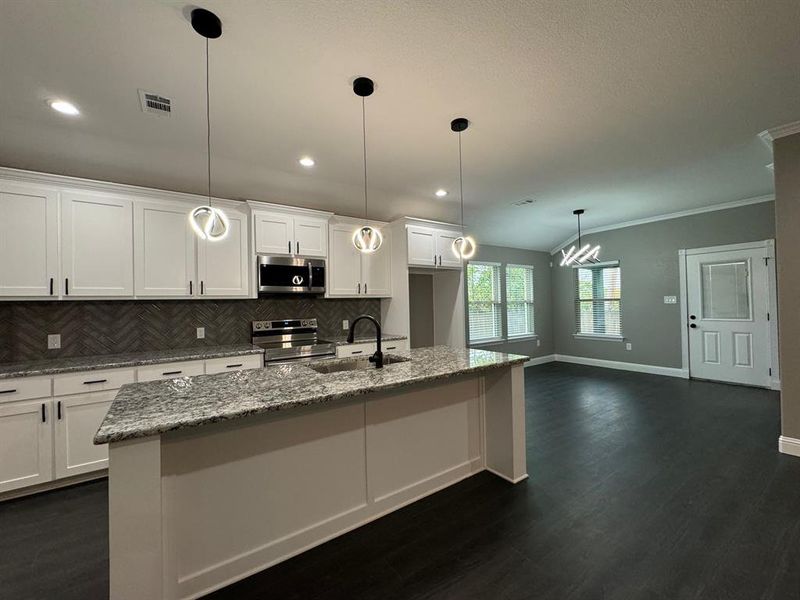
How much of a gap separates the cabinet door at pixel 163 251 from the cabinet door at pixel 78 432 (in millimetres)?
972

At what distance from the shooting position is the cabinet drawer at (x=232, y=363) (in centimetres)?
310

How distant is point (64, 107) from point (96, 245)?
4.07ft

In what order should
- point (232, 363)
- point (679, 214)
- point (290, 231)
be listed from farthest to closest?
point (679, 214)
point (290, 231)
point (232, 363)

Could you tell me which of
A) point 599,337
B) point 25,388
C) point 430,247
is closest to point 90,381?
point 25,388

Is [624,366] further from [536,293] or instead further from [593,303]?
[536,293]

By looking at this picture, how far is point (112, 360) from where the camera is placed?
2824 mm

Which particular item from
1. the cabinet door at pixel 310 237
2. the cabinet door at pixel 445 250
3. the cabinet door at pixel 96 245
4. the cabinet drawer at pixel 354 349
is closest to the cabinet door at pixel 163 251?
the cabinet door at pixel 96 245

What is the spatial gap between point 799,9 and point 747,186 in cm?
364

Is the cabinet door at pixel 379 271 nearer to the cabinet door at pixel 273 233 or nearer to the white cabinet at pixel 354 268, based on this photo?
the white cabinet at pixel 354 268

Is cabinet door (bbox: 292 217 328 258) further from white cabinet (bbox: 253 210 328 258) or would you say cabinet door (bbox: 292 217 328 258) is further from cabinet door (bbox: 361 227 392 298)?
cabinet door (bbox: 361 227 392 298)

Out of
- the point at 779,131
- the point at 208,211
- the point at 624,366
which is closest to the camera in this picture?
the point at 208,211

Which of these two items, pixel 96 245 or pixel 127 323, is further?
pixel 127 323

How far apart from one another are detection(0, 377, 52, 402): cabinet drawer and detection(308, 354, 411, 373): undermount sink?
79.6 inches

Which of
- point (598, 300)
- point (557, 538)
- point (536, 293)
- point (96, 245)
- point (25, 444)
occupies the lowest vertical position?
point (557, 538)
